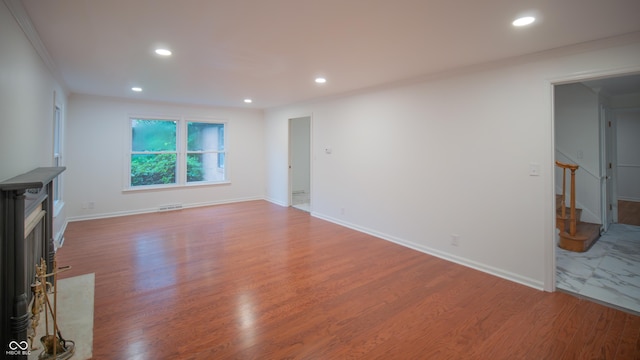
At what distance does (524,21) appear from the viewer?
7.54 ft

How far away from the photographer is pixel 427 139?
4.04m

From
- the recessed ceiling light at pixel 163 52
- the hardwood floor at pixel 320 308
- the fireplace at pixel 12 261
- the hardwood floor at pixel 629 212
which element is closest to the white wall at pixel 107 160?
the hardwood floor at pixel 320 308

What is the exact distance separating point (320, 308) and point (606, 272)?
3.28m

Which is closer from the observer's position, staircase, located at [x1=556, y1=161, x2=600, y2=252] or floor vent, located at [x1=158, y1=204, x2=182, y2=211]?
staircase, located at [x1=556, y1=161, x2=600, y2=252]

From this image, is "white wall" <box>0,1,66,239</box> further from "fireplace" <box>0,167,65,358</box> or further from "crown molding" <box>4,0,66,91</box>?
"fireplace" <box>0,167,65,358</box>

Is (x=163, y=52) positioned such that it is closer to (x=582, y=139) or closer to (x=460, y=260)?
(x=460, y=260)

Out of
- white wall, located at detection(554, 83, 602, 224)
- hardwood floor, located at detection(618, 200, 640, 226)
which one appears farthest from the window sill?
Answer: hardwood floor, located at detection(618, 200, 640, 226)

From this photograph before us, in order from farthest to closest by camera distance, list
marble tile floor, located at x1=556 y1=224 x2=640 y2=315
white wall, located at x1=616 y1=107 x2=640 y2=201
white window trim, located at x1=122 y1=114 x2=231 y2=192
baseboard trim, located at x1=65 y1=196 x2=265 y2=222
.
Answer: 1. white wall, located at x1=616 y1=107 x2=640 y2=201
2. white window trim, located at x1=122 y1=114 x2=231 y2=192
3. baseboard trim, located at x1=65 y1=196 x2=265 y2=222
4. marble tile floor, located at x1=556 y1=224 x2=640 y2=315

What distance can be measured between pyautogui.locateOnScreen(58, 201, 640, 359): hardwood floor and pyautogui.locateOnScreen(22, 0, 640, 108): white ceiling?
7.72 feet

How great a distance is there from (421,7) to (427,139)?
2.17m

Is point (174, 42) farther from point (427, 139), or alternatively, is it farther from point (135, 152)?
point (135, 152)

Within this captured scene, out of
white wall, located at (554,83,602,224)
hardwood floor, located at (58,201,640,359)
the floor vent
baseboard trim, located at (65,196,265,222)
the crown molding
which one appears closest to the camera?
the crown molding

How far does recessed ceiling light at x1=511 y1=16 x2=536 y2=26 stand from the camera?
2252 mm

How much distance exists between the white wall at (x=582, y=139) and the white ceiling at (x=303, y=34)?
2685mm
